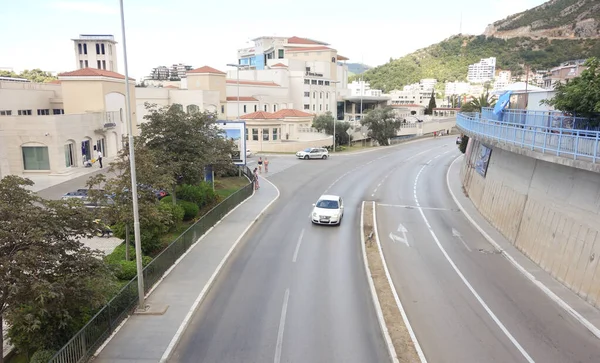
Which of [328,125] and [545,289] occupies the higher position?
[328,125]

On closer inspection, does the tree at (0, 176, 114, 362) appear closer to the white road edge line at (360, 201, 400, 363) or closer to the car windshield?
the white road edge line at (360, 201, 400, 363)

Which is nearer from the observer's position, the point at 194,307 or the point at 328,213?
the point at 194,307

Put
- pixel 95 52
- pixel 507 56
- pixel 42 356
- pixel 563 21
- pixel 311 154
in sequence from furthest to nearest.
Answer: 1. pixel 507 56
2. pixel 563 21
3. pixel 95 52
4. pixel 311 154
5. pixel 42 356

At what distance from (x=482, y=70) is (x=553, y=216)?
19251 cm

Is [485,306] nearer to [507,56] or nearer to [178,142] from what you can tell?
[178,142]

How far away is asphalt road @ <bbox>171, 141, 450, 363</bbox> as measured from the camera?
12.1 meters

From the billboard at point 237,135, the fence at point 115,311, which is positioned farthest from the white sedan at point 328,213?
the billboard at point 237,135

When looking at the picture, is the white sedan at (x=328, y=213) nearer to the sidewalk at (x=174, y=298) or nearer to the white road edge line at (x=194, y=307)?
the sidewalk at (x=174, y=298)

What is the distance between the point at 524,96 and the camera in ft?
104

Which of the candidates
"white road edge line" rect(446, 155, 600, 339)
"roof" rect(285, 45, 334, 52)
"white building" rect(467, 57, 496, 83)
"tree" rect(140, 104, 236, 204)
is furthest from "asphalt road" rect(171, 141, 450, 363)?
"white building" rect(467, 57, 496, 83)

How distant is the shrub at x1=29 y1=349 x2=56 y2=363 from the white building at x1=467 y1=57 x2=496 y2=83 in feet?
639

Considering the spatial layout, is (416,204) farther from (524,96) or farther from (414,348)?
(414,348)

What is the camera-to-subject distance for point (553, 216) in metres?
17.9

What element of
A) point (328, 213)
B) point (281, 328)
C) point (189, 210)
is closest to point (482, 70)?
point (328, 213)
